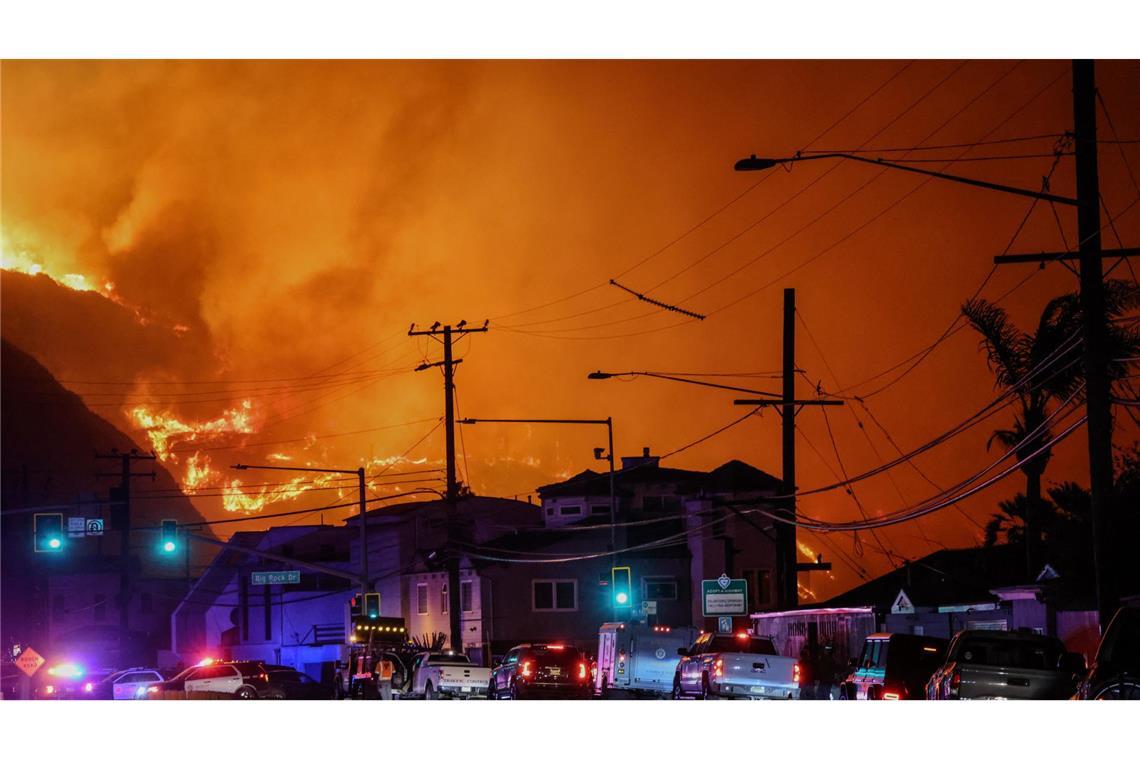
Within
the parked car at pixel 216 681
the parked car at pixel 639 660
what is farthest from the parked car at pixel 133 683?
the parked car at pixel 639 660

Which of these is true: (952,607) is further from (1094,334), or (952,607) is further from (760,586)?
(760,586)

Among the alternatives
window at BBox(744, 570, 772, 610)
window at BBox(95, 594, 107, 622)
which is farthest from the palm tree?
window at BBox(95, 594, 107, 622)

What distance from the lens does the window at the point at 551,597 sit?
72000 millimetres

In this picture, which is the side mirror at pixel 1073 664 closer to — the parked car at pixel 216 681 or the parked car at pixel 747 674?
the parked car at pixel 747 674

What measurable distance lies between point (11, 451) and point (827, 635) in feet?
389

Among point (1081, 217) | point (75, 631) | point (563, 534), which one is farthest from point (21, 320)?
point (1081, 217)

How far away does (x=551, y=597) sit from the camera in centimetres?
7212

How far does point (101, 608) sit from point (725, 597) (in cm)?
8466

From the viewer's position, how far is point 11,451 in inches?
5748

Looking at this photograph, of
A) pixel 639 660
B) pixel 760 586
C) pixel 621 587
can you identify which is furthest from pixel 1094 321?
pixel 760 586

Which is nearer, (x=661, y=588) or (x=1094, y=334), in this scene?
(x=1094, y=334)

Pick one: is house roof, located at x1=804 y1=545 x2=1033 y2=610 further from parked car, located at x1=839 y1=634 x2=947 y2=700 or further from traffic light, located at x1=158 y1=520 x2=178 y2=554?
traffic light, located at x1=158 y1=520 x2=178 y2=554

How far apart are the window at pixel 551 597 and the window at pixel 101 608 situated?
186 ft

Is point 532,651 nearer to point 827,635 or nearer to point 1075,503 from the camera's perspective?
point 827,635
